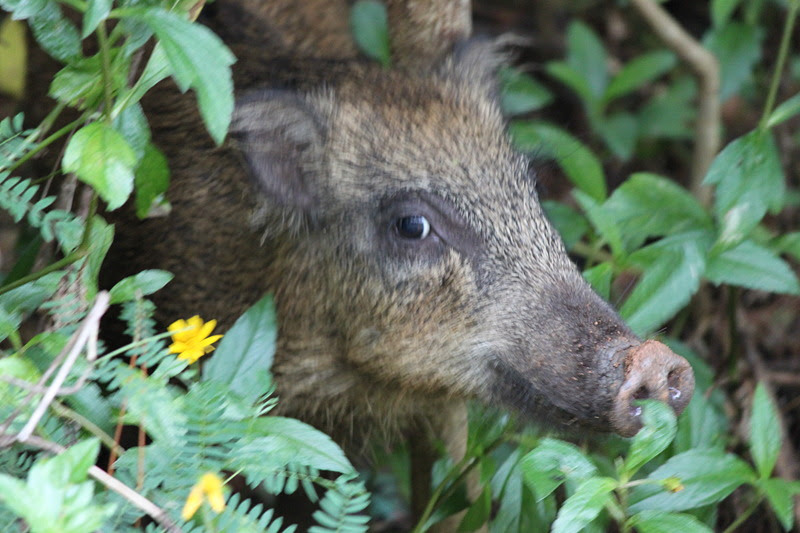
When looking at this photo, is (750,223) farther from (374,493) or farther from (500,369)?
(374,493)

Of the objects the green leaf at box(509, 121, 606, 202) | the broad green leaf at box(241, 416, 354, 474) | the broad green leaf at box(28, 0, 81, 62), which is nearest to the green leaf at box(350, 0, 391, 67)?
the green leaf at box(509, 121, 606, 202)

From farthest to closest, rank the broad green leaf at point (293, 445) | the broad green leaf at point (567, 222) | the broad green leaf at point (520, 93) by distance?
the broad green leaf at point (520, 93)
the broad green leaf at point (567, 222)
the broad green leaf at point (293, 445)

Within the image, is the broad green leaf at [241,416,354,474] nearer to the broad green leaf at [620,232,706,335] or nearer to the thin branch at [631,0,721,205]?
the broad green leaf at [620,232,706,335]

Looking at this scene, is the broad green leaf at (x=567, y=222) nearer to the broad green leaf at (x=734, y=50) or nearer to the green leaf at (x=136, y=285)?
the broad green leaf at (x=734, y=50)

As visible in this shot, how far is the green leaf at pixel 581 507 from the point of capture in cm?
241

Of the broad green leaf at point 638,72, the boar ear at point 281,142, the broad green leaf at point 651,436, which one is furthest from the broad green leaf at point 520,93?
the broad green leaf at point 651,436

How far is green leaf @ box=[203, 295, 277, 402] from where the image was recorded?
2643mm

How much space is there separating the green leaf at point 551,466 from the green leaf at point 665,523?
0.16m

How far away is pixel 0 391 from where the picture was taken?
2.16 metres

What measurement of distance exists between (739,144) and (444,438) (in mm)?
1515

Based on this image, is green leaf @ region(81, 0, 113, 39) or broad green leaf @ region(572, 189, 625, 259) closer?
green leaf @ region(81, 0, 113, 39)

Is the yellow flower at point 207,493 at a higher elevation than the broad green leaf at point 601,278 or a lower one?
lower

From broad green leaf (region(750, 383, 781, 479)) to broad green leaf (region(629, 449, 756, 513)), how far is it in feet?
0.24

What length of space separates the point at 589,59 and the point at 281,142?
252 centimetres
